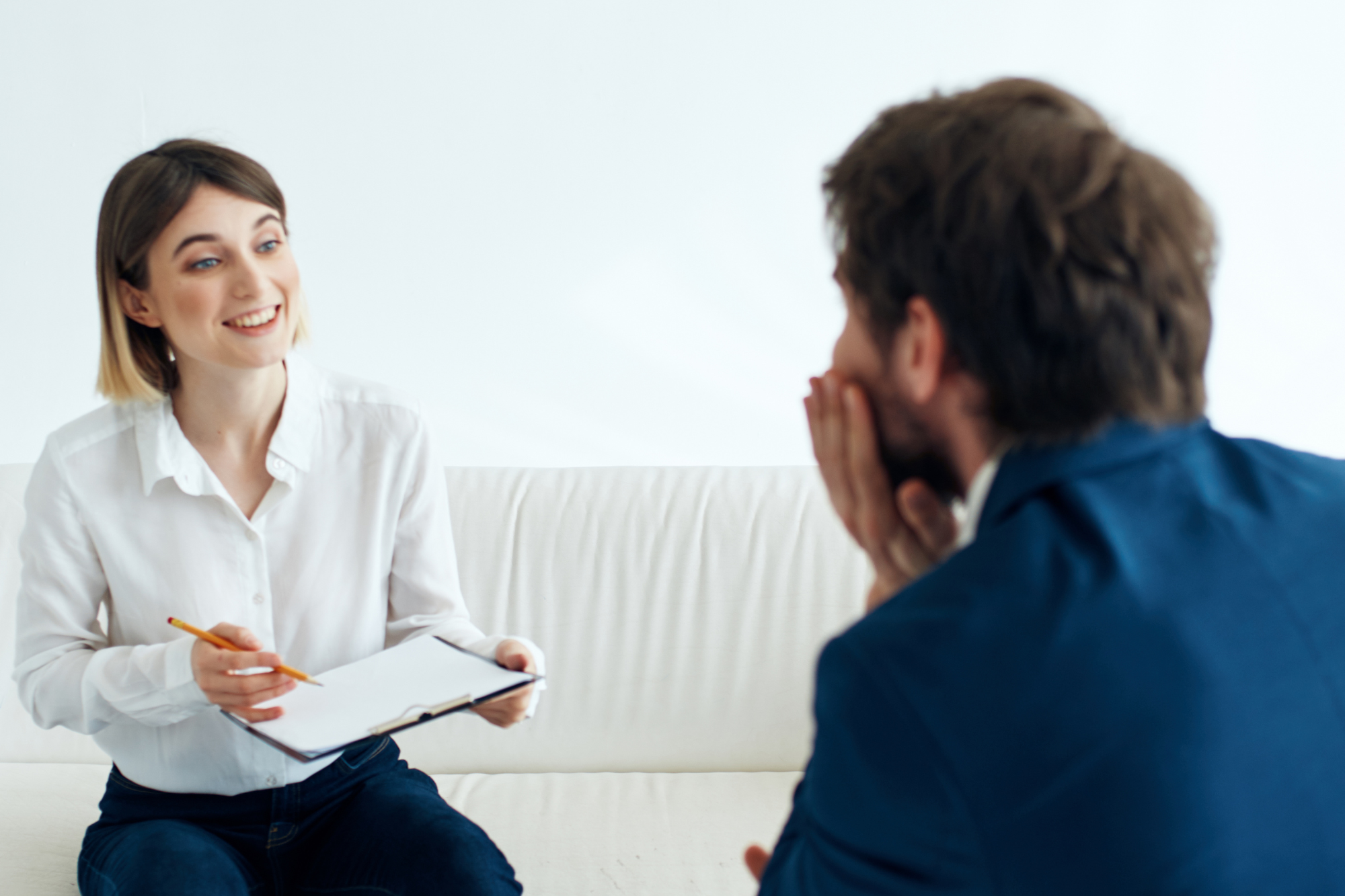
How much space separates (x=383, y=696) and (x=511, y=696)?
0.15m

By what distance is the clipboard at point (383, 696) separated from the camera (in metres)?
1.07

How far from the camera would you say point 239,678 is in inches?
43.9

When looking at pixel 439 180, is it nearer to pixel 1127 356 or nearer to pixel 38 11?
pixel 38 11

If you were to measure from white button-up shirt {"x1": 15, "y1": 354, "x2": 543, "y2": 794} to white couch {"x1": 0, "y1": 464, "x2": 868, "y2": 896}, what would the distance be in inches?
18.5

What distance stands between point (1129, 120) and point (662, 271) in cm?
103

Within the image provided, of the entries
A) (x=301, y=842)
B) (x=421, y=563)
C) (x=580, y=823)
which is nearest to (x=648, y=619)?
(x=580, y=823)

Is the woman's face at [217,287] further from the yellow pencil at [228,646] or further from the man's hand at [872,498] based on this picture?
the man's hand at [872,498]

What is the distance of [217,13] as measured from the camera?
2.20m

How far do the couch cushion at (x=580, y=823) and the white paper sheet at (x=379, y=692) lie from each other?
0.44m

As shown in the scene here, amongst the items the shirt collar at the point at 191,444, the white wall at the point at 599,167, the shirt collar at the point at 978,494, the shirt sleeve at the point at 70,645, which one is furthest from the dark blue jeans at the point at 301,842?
the white wall at the point at 599,167

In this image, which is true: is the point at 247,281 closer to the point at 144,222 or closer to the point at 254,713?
the point at 144,222

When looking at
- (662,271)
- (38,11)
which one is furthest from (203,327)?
(38,11)

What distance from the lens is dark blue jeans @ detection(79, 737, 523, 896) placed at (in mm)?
1140

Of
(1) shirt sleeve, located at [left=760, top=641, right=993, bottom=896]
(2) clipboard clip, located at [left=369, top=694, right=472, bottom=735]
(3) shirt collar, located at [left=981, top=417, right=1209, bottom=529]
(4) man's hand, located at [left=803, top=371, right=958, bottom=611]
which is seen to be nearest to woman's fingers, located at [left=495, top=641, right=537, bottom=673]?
(2) clipboard clip, located at [left=369, top=694, right=472, bottom=735]
